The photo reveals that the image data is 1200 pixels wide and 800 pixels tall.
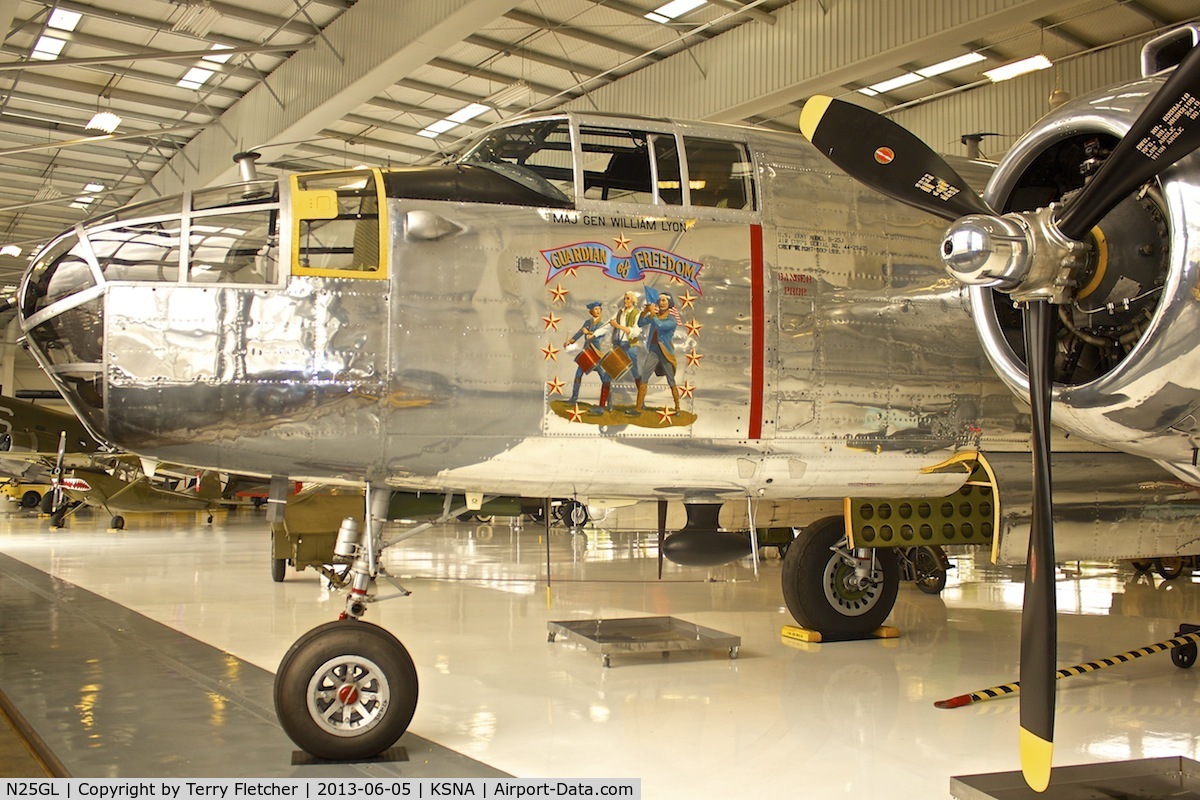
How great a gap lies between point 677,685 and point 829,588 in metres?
2.64

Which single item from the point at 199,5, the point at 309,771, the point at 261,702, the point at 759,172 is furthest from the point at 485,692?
the point at 199,5

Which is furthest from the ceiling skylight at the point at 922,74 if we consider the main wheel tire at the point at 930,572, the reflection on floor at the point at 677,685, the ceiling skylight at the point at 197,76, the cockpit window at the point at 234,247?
the cockpit window at the point at 234,247

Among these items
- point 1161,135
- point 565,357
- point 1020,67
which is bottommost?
point 565,357

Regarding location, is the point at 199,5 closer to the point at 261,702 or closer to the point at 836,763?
the point at 261,702

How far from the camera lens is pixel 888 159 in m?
5.15

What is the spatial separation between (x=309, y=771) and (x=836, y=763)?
2937mm

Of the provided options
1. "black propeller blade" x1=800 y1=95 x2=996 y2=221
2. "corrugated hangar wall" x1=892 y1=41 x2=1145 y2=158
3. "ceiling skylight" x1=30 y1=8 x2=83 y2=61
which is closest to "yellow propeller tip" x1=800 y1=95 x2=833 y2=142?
"black propeller blade" x1=800 y1=95 x2=996 y2=221

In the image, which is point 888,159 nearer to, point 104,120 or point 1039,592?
point 1039,592

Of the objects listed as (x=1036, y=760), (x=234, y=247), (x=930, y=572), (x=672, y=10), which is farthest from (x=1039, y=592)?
(x=672, y=10)

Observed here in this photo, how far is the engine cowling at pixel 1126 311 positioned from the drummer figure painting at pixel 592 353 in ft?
7.22

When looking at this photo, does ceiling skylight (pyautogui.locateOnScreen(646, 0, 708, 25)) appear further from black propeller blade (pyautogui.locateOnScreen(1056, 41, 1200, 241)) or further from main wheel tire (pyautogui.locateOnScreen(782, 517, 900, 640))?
black propeller blade (pyautogui.locateOnScreen(1056, 41, 1200, 241))

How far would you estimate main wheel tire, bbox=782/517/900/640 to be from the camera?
9.70 m

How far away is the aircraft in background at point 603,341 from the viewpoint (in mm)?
5293

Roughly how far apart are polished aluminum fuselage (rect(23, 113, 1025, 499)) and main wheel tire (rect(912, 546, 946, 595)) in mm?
6979
